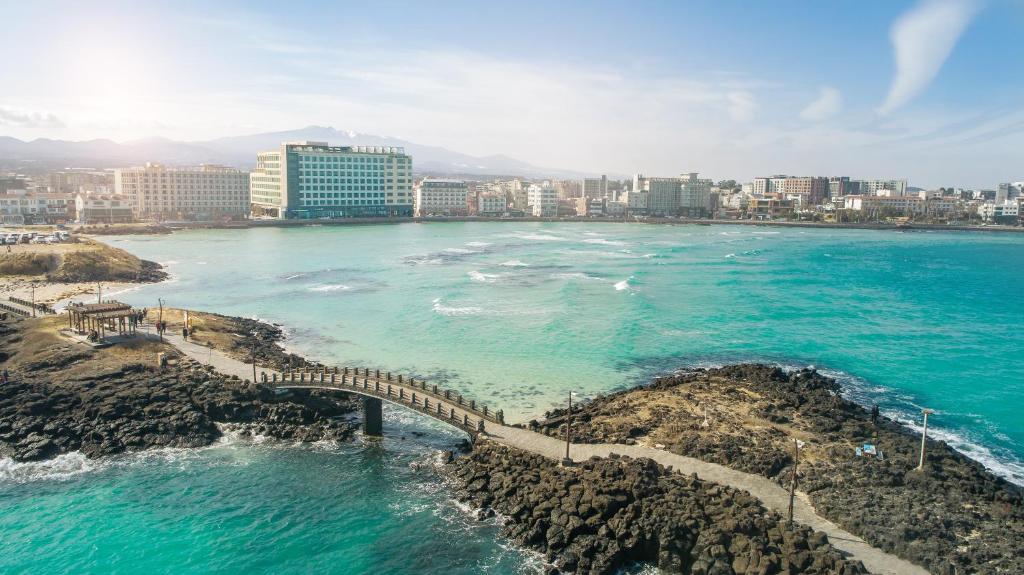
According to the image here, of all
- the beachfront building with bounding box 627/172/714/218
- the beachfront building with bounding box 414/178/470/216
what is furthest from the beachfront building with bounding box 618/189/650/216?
the beachfront building with bounding box 414/178/470/216

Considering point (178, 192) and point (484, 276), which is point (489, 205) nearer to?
point (178, 192)

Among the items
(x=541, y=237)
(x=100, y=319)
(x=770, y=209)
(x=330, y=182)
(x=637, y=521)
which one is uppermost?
(x=330, y=182)

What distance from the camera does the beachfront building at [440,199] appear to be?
164 metres

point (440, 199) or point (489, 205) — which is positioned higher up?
point (440, 199)

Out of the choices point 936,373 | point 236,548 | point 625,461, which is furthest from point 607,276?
point 236,548

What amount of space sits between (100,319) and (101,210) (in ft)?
306

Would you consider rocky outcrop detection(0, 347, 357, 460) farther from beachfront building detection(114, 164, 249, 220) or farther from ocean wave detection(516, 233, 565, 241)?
beachfront building detection(114, 164, 249, 220)

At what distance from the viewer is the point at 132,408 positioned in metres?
27.2

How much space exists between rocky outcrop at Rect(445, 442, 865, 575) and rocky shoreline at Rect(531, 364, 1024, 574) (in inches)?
96.7

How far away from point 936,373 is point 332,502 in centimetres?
3317

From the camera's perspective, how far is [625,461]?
22.5m

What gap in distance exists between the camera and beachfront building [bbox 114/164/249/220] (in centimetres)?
12888

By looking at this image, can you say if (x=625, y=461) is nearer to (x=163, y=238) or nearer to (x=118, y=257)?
(x=118, y=257)

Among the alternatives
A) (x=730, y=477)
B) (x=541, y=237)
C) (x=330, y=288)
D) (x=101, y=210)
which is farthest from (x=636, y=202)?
(x=730, y=477)
